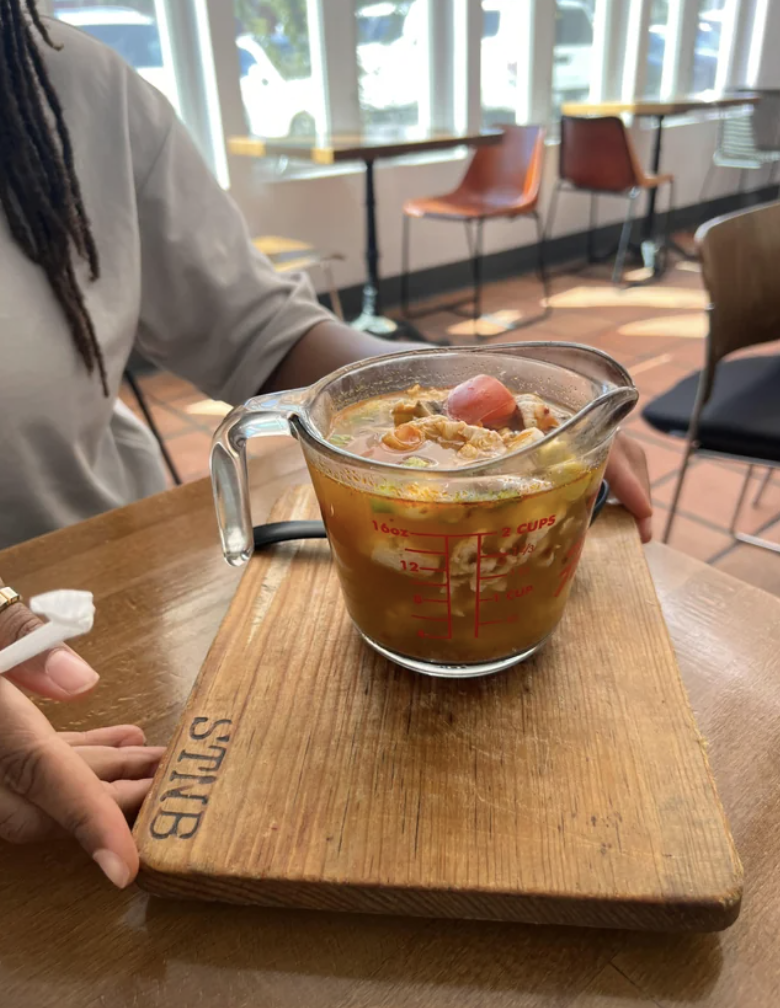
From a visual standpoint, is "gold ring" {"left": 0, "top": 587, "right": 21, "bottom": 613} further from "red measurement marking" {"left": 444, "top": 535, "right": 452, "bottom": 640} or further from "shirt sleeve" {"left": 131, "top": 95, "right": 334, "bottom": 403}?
"shirt sleeve" {"left": 131, "top": 95, "right": 334, "bottom": 403}

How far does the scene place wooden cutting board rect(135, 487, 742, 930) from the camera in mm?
329

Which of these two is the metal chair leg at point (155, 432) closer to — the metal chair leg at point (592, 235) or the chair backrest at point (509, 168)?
the chair backrest at point (509, 168)

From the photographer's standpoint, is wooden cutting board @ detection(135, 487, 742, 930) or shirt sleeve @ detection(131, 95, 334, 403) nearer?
wooden cutting board @ detection(135, 487, 742, 930)

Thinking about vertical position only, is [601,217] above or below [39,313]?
below

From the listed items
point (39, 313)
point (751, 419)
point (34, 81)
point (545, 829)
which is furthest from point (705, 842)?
point (751, 419)

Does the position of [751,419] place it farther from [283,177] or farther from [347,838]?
[283,177]

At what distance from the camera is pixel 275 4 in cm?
266

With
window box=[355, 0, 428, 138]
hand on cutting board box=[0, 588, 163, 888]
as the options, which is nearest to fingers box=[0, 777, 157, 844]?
hand on cutting board box=[0, 588, 163, 888]

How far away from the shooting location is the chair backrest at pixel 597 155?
2.99 metres

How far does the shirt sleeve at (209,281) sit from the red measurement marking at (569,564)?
428mm

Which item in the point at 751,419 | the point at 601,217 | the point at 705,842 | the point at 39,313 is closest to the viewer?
the point at 705,842

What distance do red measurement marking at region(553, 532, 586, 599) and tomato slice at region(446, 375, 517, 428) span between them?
84mm

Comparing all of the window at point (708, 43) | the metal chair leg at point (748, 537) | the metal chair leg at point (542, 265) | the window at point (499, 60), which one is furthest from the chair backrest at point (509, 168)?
the window at point (708, 43)

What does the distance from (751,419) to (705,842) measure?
0.98 m
